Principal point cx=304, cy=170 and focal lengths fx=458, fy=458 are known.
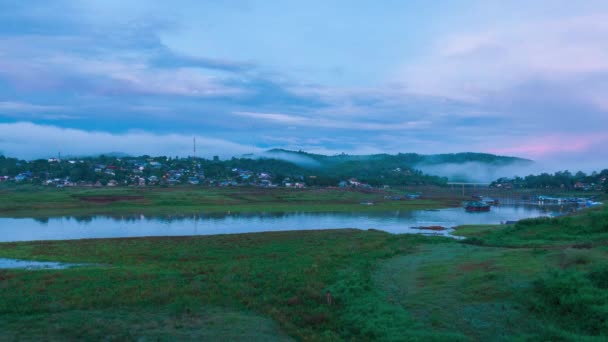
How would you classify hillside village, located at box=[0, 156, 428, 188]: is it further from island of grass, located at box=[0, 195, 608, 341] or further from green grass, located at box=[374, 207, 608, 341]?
green grass, located at box=[374, 207, 608, 341]

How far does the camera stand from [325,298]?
15086mm

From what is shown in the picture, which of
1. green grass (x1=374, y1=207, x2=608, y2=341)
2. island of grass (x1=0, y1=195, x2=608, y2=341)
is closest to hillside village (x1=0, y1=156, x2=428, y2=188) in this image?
island of grass (x1=0, y1=195, x2=608, y2=341)

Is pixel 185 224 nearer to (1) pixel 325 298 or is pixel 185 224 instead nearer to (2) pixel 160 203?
(2) pixel 160 203

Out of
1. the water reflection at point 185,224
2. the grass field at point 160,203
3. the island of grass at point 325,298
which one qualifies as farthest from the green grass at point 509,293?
the grass field at point 160,203

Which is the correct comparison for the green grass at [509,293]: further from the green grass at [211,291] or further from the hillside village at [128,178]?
the hillside village at [128,178]

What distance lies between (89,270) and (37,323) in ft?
28.9

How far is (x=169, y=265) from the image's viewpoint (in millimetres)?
22969

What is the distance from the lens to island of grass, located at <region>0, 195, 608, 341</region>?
447 inches

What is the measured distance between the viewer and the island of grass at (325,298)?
11.4m

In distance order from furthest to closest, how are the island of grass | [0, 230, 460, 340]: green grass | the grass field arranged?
1. the grass field
2. [0, 230, 460, 340]: green grass
3. the island of grass

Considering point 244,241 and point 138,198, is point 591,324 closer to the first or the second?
point 244,241

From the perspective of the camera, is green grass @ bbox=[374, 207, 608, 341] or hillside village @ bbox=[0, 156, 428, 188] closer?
green grass @ bbox=[374, 207, 608, 341]

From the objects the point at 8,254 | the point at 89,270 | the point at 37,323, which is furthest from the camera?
the point at 8,254

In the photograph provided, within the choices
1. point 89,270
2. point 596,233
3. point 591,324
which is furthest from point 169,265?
point 596,233
